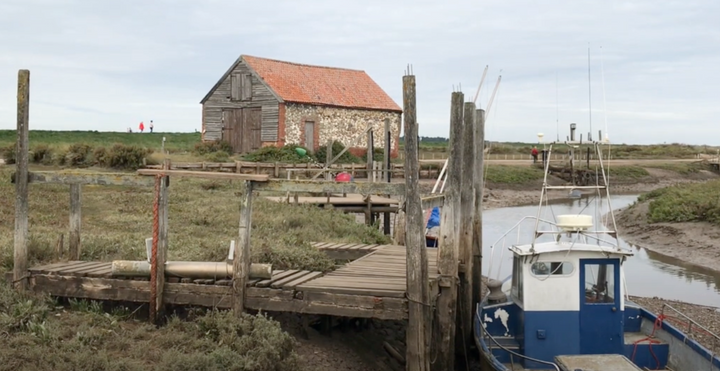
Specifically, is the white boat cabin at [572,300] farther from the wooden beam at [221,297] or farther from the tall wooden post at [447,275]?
the wooden beam at [221,297]

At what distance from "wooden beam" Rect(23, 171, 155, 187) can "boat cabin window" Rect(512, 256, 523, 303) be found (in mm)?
5818

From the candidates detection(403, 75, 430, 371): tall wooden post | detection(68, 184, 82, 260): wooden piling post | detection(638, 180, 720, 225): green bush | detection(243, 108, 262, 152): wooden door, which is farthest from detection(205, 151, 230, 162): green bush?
detection(403, 75, 430, 371): tall wooden post

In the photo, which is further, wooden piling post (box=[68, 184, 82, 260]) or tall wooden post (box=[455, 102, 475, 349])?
tall wooden post (box=[455, 102, 475, 349])

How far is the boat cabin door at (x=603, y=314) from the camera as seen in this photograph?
10461 mm

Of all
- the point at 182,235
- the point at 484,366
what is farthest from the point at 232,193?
the point at 484,366

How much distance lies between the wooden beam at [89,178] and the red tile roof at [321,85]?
28.1 metres

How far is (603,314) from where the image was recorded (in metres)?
10.5

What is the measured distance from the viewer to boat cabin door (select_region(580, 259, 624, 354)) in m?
10.5

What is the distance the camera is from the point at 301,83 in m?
41.0

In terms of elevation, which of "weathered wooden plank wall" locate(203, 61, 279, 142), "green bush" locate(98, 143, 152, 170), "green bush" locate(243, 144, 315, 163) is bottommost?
"green bush" locate(98, 143, 152, 170)

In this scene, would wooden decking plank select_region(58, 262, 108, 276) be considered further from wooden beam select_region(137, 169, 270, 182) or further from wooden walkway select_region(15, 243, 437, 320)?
wooden beam select_region(137, 169, 270, 182)

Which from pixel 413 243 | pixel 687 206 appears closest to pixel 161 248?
pixel 413 243

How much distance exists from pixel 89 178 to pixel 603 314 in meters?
8.01

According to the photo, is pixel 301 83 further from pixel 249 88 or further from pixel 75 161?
pixel 75 161
